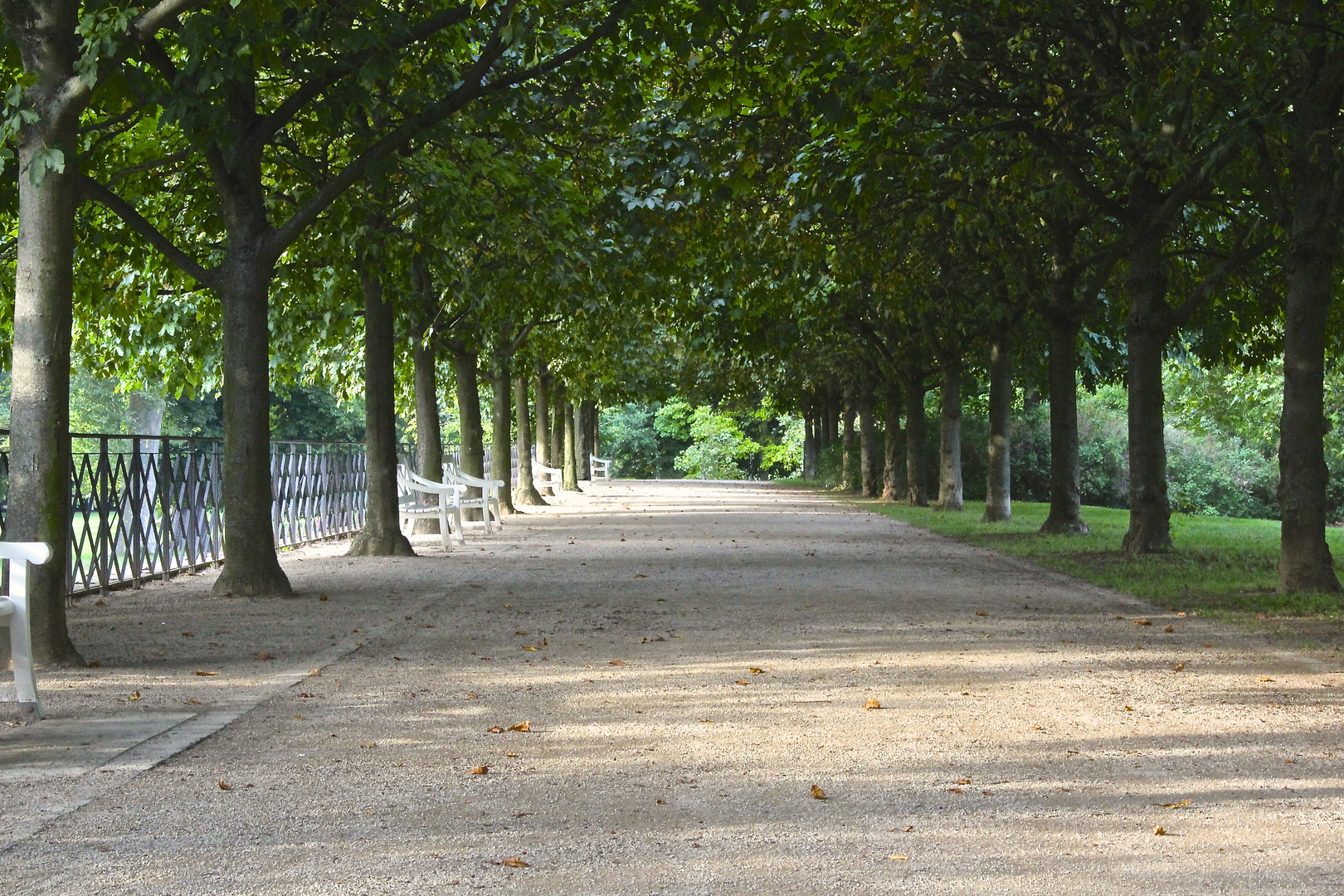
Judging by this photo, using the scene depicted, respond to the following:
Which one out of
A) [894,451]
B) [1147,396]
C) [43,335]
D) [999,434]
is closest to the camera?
[43,335]

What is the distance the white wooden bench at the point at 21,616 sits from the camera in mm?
6688

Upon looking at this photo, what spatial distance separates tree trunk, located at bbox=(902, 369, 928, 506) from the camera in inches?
1298

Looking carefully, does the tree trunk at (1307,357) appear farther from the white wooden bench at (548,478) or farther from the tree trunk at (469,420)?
the white wooden bench at (548,478)

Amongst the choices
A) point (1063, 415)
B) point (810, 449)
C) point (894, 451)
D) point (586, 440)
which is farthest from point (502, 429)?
point (810, 449)

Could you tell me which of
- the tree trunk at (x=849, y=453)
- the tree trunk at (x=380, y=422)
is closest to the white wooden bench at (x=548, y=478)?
the tree trunk at (x=849, y=453)

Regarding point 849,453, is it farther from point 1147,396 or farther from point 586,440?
point 1147,396

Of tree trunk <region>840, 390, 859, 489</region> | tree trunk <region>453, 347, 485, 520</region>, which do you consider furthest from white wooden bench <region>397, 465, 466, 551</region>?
tree trunk <region>840, 390, 859, 489</region>

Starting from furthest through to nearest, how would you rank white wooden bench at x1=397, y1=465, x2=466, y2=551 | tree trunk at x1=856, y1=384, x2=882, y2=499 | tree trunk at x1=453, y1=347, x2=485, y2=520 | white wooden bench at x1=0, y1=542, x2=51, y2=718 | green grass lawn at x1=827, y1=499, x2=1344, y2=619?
tree trunk at x1=856, y1=384, x2=882, y2=499 < tree trunk at x1=453, y1=347, x2=485, y2=520 < white wooden bench at x1=397, y1=465, x2=466, y2=551 < green grass lawn at x1=827, y1=499, x2=1344, y2=619 < white wooden bench at x1=0, y1=542, x2=51, y2=718

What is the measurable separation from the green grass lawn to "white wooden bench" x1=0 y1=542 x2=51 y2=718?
27.5ft

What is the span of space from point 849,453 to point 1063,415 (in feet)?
84.1

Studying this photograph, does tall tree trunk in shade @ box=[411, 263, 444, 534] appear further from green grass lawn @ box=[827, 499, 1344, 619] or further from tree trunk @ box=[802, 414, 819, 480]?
tree trunk @ box=[802, 414, 819, 480]

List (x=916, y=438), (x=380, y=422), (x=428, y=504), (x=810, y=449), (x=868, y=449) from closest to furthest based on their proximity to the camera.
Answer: (x=380, y=422) < (x=428, y=504) < (x=916, y=438) < (x=868, y=449) < (x=810, y=449)

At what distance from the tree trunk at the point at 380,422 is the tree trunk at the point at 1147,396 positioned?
862cm

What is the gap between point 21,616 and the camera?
669 centimetres
